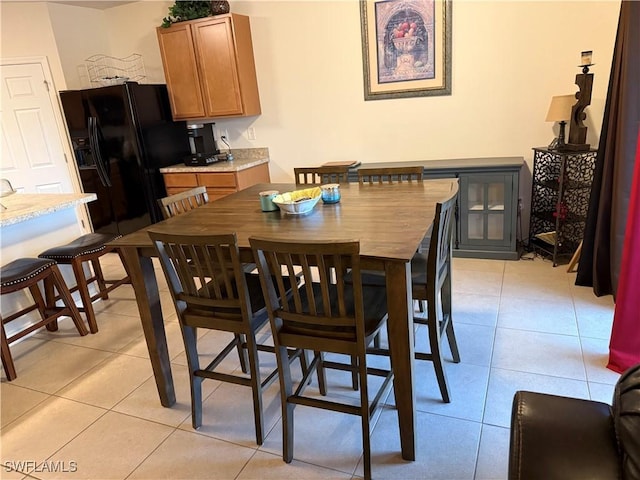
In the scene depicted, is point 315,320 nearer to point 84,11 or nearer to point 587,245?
point 587,245

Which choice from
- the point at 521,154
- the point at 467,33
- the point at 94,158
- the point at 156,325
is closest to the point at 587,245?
the point at 521,154

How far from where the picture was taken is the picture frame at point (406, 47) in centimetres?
359

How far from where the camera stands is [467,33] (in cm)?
354

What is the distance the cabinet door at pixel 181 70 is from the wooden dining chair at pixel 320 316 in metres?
3.20

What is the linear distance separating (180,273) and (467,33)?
3.11 metres

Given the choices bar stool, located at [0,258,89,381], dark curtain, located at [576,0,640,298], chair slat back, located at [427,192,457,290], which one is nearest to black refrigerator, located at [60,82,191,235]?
bar stool, located at [0,258,89,381]

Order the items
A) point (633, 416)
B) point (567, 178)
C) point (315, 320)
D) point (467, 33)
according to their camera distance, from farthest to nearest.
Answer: point (467, 33) → point (567, 178) → point (315, 320) → point (633, 416)

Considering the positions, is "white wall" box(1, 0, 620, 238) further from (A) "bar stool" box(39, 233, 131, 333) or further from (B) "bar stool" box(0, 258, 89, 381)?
(B) "bar stool" box(0, 258, 89, 381)

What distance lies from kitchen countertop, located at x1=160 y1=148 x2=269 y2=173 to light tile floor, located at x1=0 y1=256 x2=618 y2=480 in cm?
179

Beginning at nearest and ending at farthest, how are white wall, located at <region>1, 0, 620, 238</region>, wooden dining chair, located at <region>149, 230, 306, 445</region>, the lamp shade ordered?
wooden dining chair, located at <region>149, 230, 306, 445</region>
the lamp shade
white wall, located at <region>1, 0, 620, 238</region>

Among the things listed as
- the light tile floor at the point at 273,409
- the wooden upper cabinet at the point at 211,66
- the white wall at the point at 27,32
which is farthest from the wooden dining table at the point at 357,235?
the white wall at the point at 27,32

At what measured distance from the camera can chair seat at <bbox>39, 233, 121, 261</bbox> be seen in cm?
284

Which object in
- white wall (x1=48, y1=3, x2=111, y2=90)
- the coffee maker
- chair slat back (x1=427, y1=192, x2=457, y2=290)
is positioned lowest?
chair slat back (x1=427, y1=192, x2=457, y2=290)

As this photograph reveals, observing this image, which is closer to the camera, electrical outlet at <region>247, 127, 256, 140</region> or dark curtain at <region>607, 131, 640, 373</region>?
dark curtain at <region>607, 131, 640, 373</region>
